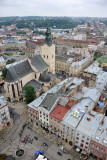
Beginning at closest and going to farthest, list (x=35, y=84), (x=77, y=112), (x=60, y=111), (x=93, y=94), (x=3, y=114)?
(x=77, y=112) → (x=60, y=111) → (x=3, y=114) → (x=93, y=94) → (x=35, y=84)

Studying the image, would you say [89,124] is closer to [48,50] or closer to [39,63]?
[39,63]

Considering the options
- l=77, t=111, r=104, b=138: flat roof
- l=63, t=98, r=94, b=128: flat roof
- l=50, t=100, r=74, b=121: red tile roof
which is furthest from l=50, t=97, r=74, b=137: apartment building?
l=77, t=111, r=104, b=138: flat roof

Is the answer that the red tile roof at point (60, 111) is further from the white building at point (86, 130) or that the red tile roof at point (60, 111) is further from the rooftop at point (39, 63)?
the rooftop at point (39, 63)

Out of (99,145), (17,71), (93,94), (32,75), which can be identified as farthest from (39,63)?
(99,145)

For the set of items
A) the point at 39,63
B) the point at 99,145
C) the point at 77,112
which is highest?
the point at 39,63

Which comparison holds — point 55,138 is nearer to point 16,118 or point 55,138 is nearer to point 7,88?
point 16,118

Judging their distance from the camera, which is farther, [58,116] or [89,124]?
[58,116]

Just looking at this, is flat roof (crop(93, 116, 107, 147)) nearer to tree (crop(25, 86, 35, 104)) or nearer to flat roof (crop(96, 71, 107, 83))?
flat roof (crop(96, 71, 107, 83))
